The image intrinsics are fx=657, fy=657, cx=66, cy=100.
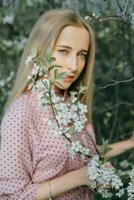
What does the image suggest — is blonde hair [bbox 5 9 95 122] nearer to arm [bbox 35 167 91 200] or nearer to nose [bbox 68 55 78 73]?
nose [bbox 68 55 78 73]

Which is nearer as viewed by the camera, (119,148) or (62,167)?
(62,167)

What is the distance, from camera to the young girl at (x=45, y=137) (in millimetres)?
2525

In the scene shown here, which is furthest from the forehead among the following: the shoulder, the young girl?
the shoulder

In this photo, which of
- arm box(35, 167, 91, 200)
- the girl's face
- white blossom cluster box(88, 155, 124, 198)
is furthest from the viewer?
the girl's face

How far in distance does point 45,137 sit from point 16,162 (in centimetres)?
18

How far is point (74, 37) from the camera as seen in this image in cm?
268

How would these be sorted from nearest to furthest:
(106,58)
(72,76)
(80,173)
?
(80,173), (72,76), (106,58)

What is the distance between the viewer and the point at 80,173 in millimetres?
2510

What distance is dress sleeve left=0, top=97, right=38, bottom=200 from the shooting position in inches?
99.5

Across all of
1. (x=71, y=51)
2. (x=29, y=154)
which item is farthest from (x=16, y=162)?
(x=71, y=51)

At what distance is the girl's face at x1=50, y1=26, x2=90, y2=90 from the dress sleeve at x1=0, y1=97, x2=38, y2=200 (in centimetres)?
24

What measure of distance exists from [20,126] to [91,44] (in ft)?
1.64

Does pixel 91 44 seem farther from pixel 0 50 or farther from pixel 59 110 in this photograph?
pixel 0 50

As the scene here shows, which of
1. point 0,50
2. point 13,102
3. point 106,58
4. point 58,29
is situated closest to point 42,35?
point 58,29
